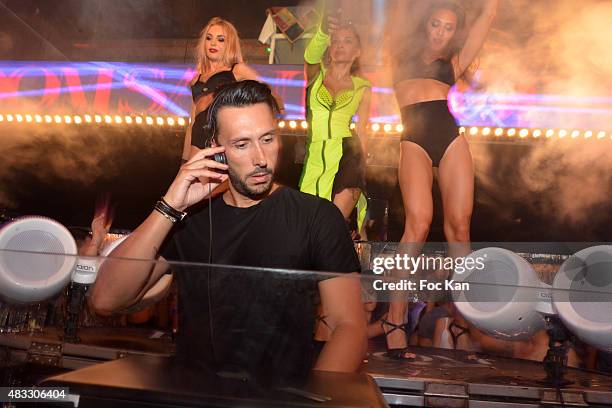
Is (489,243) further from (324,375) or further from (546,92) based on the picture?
(324,375)

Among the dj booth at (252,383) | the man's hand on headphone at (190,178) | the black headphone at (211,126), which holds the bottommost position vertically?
the dj booth at (252,383)

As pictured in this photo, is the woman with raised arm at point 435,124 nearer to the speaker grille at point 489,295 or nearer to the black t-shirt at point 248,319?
the speaker grille at point 489,295

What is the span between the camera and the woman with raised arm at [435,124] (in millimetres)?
3047

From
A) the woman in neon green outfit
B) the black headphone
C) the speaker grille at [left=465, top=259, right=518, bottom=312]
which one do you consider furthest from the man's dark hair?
the woman in neon green outfit

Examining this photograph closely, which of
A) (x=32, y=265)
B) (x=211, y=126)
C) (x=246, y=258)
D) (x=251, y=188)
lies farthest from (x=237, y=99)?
(x=32, y=265)

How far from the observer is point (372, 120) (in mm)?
3318

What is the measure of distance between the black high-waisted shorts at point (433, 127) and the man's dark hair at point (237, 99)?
1.66 meters

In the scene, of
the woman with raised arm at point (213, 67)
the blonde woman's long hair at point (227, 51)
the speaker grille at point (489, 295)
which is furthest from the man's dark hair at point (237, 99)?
the blonde woman's long hair at point (227, 51)

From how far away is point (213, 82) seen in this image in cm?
337

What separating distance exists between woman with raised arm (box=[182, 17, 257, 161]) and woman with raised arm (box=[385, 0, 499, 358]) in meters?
1.09

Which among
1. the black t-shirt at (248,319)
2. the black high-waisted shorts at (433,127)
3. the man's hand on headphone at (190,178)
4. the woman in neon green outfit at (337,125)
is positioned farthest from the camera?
the woman in neon green outfit at (337,125)

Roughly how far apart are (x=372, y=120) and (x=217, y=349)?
2.74 meters

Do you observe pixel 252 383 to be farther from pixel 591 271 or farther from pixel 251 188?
pixel 591 271

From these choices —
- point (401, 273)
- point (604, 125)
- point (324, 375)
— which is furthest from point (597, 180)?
point (324, 375)
